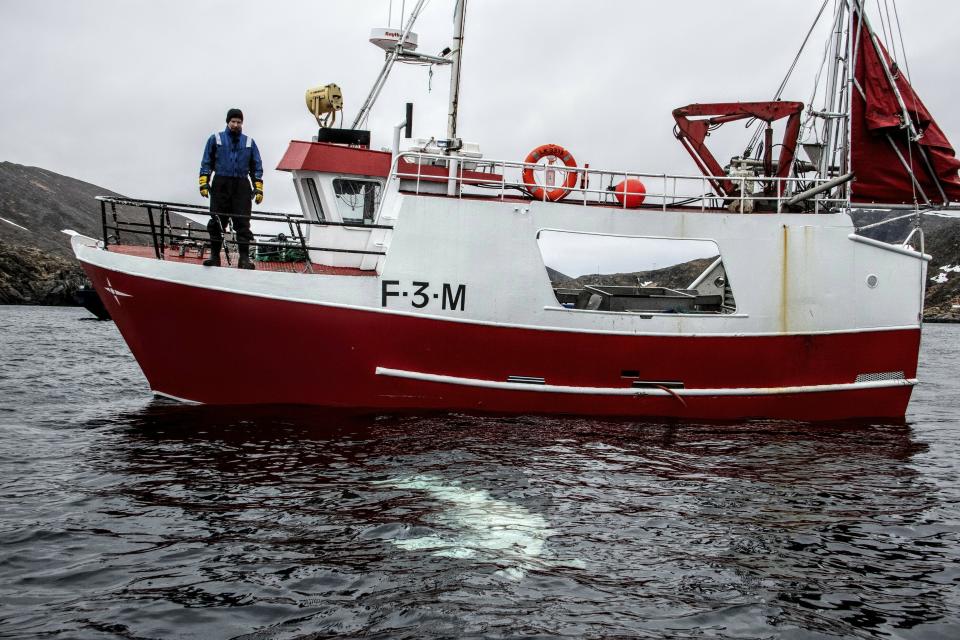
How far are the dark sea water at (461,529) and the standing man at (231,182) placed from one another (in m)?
1.75

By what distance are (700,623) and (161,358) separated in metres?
8.56

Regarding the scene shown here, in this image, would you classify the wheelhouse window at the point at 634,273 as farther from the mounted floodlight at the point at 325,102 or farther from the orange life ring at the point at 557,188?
the mounted floodlight at the point at 325,102

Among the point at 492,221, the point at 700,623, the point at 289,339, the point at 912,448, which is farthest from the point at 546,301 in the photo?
the point at 700,623

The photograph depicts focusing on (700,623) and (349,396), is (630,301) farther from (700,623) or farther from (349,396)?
(700,623)

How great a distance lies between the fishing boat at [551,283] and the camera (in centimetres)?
1130

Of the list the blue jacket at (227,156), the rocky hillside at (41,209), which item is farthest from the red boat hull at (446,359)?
the rocky hillside at (41,209)

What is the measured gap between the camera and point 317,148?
42.3ft

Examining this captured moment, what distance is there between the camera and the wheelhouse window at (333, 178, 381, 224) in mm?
13094

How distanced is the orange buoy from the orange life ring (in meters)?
0.73

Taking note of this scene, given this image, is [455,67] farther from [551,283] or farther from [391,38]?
[551,283]

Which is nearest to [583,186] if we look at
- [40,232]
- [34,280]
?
[34,280]

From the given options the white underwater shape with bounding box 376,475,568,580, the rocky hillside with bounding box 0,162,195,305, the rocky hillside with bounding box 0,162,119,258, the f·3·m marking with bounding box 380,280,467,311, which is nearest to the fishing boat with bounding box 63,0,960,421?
the f·3·m marking with bounding box 380,280,467,311

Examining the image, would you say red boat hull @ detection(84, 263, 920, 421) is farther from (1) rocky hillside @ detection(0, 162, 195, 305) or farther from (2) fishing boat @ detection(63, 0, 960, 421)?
(1) rocky hillside @ detection(0, 162, 195, 305)

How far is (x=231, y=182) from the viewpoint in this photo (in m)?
11.3
